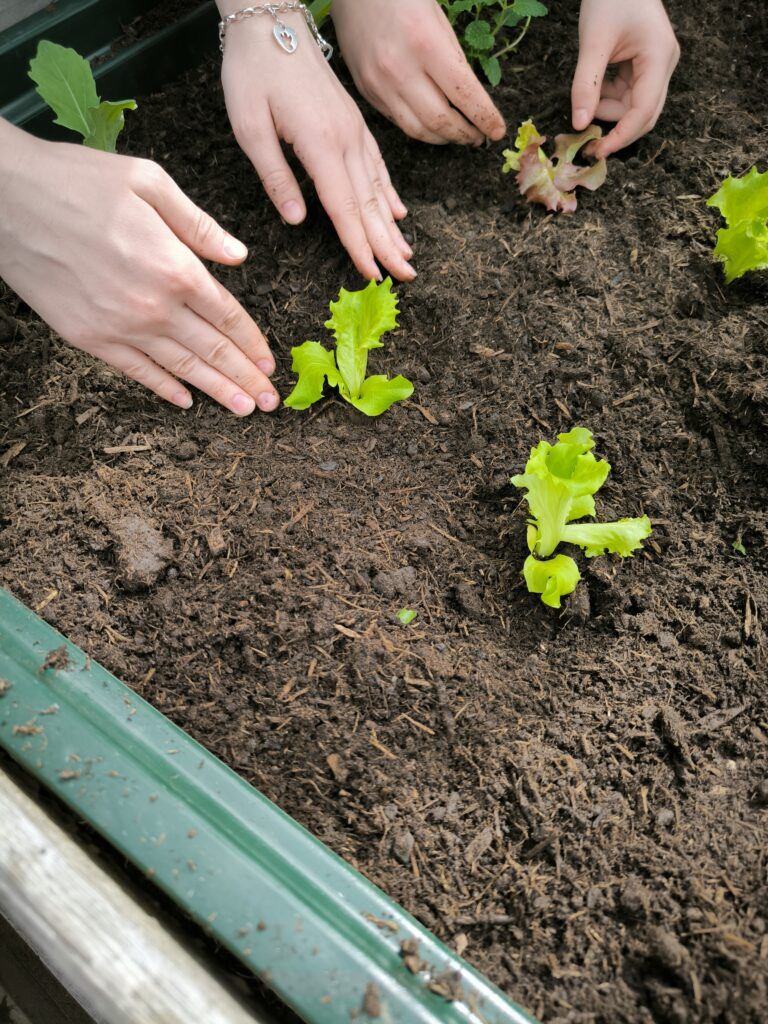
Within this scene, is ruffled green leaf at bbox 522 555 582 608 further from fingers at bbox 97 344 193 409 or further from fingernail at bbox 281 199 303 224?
fingernail at bbox 281 199 303 224

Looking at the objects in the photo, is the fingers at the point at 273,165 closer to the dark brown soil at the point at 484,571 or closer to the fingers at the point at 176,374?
the dark brown soil at the point at 484,571

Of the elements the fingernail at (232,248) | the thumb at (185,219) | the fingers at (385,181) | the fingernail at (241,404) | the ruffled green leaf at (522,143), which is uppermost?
the thumb at (185,219)

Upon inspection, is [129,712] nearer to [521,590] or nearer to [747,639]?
[521,590]

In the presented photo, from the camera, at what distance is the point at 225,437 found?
5.36 feet

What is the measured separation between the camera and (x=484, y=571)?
1505 mm

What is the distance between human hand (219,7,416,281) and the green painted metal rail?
Result: 102cm

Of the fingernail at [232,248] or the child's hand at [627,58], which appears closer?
the fingernail at [232,248]

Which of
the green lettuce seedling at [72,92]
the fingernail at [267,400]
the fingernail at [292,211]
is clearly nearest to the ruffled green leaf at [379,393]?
the fingernail at [267,400]

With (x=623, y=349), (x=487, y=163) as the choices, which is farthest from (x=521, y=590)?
(x=487, y=163)

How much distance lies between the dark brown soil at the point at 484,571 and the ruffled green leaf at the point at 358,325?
9 cm

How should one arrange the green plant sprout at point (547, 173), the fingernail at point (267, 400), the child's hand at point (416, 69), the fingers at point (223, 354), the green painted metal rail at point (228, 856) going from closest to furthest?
the green painted metal rail at point (228, 856), the fingers at point (223, 354), the fingernail at point (267, 400), the child's hand at point (416, 69), the green plant sprout at point (547, 173)

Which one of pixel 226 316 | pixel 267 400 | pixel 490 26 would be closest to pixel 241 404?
pixel 267 400

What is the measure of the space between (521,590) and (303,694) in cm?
43

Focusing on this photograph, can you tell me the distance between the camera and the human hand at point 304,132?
5.48ft
